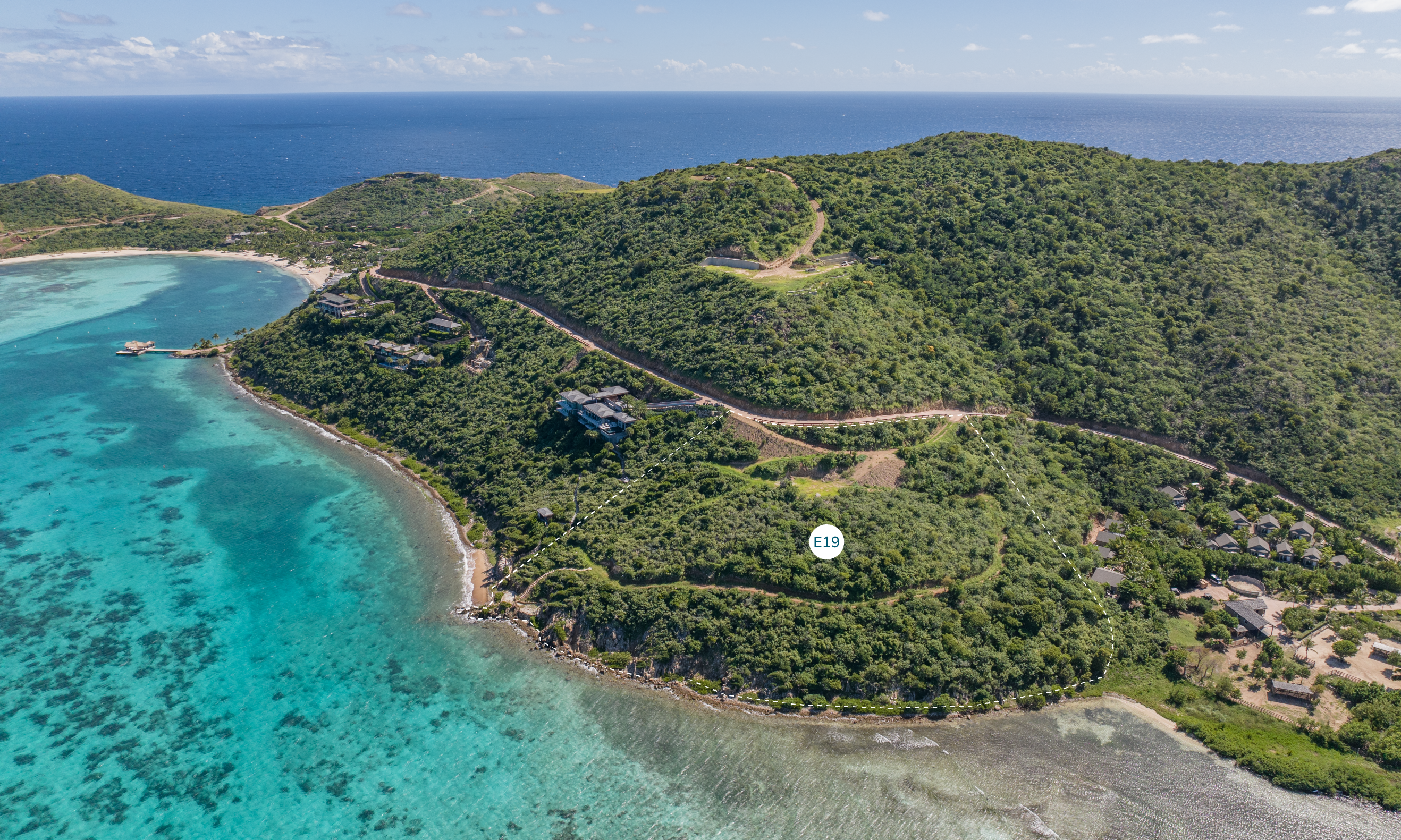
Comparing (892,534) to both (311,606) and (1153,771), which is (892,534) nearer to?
(1153,771)

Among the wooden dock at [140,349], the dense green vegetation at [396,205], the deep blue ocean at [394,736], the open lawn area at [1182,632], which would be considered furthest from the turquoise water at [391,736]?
the dense green vegetation at [396,205]

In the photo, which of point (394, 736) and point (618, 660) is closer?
point (394, 736)

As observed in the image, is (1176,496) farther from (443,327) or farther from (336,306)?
(336,306)

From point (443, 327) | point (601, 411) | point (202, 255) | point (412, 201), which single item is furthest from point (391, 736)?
point (202, 255)

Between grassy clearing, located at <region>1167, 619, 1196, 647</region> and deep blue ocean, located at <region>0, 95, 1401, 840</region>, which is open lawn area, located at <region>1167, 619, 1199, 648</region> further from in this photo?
deep blue ocean, located at <region>0, 95, 1401, 840</region>

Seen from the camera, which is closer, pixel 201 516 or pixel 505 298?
pixel 201 516

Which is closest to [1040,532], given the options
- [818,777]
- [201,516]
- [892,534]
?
[892,534]
